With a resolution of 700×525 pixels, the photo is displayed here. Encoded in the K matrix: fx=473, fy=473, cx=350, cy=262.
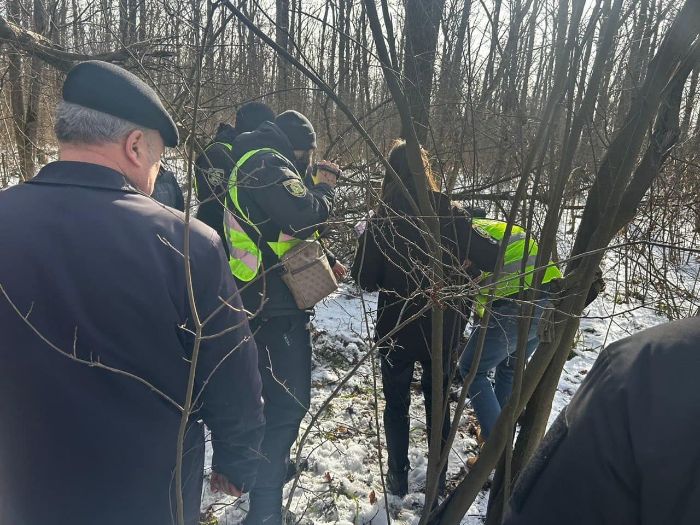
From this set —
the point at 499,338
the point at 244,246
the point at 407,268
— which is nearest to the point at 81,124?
the point at 244,246

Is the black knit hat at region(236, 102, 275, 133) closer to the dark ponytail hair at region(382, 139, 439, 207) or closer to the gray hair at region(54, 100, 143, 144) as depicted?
the dark ponytail hair at region(382, 139, 439, 207)

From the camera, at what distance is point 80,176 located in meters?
1.24

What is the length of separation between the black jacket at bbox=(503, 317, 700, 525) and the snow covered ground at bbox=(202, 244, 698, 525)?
2.93 feet

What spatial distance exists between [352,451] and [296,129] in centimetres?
224

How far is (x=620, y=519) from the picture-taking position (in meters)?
0.71

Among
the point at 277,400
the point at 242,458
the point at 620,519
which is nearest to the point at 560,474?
the point at 620,519

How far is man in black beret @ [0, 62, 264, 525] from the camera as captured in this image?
117 centimetres

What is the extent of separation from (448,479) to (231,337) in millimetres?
2350

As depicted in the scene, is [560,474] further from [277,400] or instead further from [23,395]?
[277,400]

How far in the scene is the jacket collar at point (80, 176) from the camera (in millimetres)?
1234

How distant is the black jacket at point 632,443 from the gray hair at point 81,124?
51.1 inches

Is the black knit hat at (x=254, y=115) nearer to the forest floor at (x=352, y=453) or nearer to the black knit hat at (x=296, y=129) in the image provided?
the black knit hat at (x=296, y=129)

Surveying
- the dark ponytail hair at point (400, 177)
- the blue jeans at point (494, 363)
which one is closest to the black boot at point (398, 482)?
the blue jeans at point (494, 363)

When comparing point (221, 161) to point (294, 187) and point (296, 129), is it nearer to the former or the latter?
point (296, 129)
